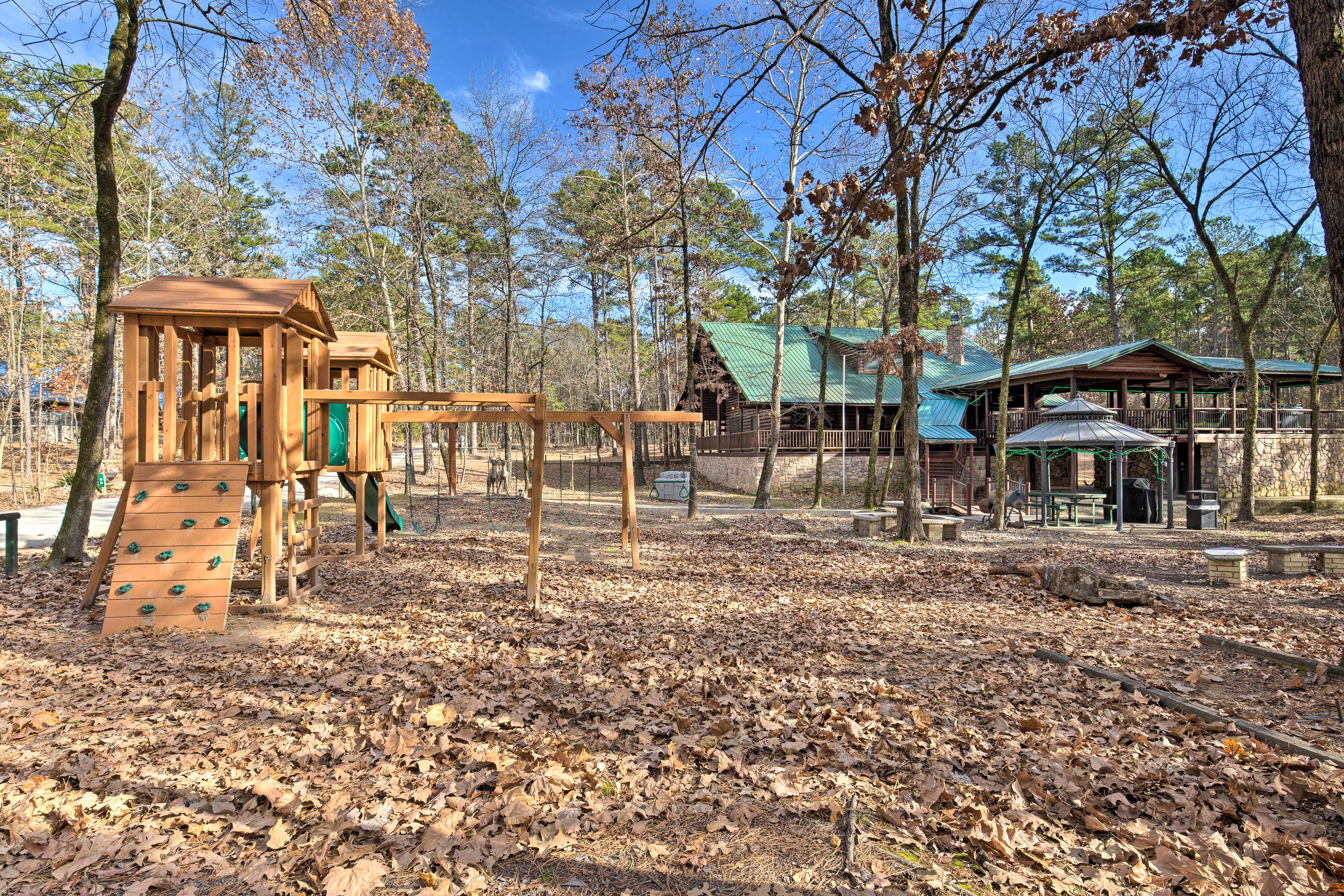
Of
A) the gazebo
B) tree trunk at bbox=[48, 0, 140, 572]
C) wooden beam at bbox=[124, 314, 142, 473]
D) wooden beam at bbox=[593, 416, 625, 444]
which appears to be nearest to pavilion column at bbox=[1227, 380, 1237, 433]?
the gazebo

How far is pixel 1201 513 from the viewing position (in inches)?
719

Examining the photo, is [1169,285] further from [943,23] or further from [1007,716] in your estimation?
[1007,716]

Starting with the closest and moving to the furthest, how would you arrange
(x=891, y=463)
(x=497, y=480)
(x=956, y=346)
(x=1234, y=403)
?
1. (x=891, y=463)
2. (x=497, y=480)
3. (x=1234, y=403)
4. (x=956, y=346)

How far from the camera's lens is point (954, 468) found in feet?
90.9

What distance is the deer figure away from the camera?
22.9 m

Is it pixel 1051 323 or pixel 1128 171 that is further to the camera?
pixel 1051 323

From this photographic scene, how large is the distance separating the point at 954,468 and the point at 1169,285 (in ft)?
98.0

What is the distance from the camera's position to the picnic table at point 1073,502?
19.1 metres

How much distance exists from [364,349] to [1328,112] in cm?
1269

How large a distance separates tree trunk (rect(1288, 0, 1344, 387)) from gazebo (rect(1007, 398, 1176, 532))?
15.9 meters

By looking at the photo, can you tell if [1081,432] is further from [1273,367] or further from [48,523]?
[48,523]

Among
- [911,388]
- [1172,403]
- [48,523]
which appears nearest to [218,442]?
[48,523]

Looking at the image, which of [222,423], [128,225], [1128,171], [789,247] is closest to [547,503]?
[789,247]

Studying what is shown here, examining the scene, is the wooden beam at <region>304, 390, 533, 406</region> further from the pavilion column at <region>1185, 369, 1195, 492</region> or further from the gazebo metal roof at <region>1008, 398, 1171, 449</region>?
the pavilion column at <region>1185, 369, 1195, 492</region>
